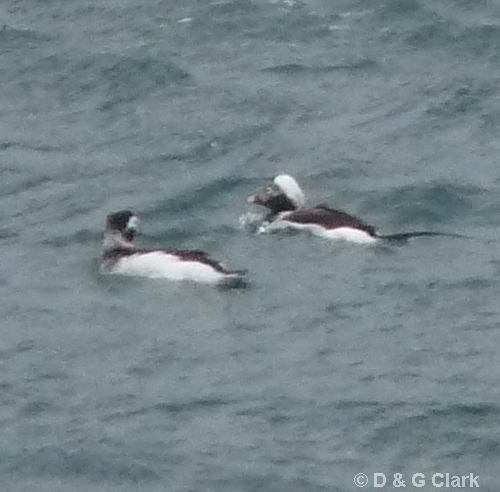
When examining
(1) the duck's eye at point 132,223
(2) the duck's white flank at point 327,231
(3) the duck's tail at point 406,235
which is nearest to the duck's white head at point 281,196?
(2) the duck's white flank at point 327,231

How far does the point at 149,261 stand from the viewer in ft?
61.2

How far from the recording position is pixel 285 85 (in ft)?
76.8

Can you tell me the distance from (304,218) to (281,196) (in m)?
0.77

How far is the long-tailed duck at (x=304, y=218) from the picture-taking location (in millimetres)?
18781

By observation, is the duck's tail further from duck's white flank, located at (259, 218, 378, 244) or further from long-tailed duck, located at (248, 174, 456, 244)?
duck's white flank, located at (259, 218, 378, 244)

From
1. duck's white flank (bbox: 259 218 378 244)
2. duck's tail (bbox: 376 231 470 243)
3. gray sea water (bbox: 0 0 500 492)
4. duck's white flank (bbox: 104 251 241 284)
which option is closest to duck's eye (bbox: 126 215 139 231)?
gray sea water (bbox: 0 0 500 492)

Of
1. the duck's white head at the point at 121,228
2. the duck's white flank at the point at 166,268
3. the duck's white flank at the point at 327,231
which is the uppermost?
the duck's white head at the point at 121,228

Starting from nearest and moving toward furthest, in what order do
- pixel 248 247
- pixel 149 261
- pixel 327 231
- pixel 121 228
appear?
pixel 149 261
pixel 327 231
pixel 248 247
pixel 121 228

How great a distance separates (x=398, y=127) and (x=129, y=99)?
3.29 meters

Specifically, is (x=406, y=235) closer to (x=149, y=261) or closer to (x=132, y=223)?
(x=149, y=261)

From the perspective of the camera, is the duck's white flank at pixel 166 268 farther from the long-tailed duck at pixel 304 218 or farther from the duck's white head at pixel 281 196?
the duck's white head at pixel 281 196

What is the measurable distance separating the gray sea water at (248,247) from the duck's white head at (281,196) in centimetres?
30

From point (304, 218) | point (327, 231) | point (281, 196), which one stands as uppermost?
point (281, 196)

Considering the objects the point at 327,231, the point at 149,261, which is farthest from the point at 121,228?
the point at 327,231
